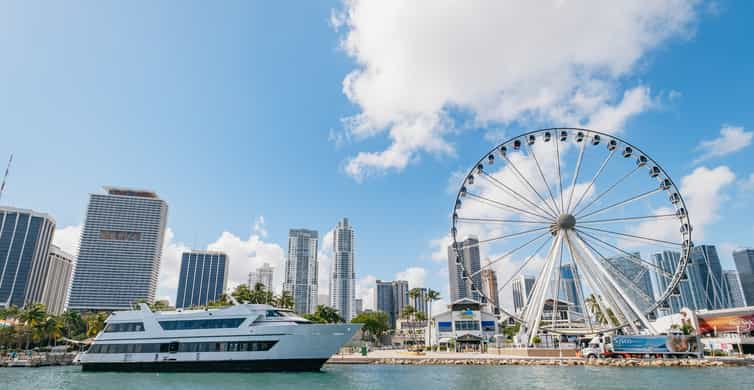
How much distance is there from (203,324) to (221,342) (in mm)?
2284

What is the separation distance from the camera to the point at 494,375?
29.3m

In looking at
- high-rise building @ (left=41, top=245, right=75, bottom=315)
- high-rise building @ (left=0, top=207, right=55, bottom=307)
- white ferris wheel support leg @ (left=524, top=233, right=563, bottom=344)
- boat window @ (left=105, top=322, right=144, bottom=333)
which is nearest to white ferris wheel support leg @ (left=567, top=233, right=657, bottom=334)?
white ferris wheel support leg @ (left=524, top=233, right=563, bottom=344)

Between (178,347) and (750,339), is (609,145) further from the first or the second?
(178,347)

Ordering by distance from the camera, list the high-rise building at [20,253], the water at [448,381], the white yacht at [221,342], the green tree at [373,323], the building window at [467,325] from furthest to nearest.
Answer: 1. the high-rise building at [20,253]
2. the green tree at [373,323]
3. the building window at [467,325]
4. the white yacht at [221,342]
5. the water at [448,381]

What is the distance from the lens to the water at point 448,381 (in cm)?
2361

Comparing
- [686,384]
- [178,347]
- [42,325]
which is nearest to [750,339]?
[686,384]

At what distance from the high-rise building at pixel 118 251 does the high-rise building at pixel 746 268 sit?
23810 centimetres

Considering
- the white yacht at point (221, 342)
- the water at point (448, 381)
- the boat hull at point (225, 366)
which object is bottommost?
the water at point (448, 381)

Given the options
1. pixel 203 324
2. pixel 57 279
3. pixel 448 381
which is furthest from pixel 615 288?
pixel 57 279

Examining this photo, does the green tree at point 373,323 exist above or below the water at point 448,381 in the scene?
above

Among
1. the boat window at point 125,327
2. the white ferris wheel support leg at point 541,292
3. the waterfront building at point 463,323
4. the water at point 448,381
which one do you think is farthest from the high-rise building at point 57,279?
the white ferris wheel support leg at point 541,292

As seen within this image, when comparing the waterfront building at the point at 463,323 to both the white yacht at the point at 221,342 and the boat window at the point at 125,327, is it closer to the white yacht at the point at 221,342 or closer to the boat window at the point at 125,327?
the white yacht at the point at 221,342

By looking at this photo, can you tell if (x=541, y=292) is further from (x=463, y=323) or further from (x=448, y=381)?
(x=463, y=323)

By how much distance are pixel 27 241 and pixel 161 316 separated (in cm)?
14068
